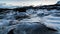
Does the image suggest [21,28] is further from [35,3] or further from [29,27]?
[35,3]

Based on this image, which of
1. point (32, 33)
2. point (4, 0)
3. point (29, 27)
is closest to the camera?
point (32, 33)

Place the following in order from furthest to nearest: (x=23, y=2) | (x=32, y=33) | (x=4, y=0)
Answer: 1. (x=4, y=0)
2. (x=23, y=2)
3. (x=32, y=33)

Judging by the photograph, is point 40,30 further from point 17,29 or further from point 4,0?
point 4,0

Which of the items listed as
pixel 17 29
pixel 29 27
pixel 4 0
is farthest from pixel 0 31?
pixel 4 0

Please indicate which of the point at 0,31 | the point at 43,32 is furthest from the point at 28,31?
the point at 0,31

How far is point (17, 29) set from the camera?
4105 mm

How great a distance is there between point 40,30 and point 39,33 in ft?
0.44

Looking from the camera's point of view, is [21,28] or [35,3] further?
[35,3]

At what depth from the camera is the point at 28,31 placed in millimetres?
3965

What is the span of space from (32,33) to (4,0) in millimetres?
10043

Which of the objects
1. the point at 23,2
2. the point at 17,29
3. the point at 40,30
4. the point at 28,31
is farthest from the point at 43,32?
the point at 23,2

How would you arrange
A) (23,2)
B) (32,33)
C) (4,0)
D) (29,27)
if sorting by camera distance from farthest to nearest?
(4,0), (23,2), (29,27), (32,33)

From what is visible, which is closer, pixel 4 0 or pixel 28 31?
pixel 28 31

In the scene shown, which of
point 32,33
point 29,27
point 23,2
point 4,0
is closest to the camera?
point 32,33
